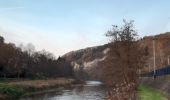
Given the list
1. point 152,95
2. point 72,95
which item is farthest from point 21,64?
point 152,95

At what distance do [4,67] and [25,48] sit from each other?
7239 centimetres

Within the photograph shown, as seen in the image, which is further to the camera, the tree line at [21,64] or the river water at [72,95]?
the tree line at [21,64]

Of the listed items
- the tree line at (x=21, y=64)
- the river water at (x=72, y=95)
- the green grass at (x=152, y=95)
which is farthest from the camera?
the tree line at (x=21, y=64)

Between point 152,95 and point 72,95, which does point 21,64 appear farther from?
point 152,95

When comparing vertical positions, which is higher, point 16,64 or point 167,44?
point 167,44

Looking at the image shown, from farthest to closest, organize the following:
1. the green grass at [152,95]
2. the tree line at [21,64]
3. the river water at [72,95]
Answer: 1. the tree line at [21,64]
2. the river water at [72,95]
3. the green grass at [152,95]

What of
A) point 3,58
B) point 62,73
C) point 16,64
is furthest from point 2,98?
point 62,73

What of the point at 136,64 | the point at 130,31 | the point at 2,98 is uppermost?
the point at 130,31

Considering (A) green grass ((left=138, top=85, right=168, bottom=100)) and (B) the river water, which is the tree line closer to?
(B) the river water

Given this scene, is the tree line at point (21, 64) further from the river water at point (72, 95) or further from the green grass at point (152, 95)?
the green grass at point (152, 95)

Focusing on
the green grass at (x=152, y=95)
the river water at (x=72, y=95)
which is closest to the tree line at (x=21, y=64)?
the river water at (x=72, y=95)

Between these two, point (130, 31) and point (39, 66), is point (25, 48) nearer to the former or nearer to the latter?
point (39, 66)

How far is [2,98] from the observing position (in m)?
59.3

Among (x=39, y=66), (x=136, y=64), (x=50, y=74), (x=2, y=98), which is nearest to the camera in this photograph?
(x=2, y=98)
